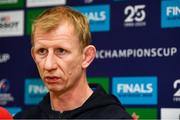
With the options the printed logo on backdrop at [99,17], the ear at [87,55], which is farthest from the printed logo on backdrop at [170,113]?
the ear at [87,55]

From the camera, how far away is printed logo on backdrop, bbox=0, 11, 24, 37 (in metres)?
2.23

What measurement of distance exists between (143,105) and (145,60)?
0.21m

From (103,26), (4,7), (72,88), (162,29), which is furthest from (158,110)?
(4,7)

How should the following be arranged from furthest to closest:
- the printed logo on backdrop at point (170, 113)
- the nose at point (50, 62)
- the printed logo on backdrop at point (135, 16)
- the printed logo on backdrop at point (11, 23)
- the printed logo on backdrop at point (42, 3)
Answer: the printed logo on backdrop at point (11, 23)
the printed logo on backdrop at point (42, 3)
the printed logo on backdrop at point (135, 16)
the printed logo on backdrop at point (170, 113)
the nose at point (50, 62)

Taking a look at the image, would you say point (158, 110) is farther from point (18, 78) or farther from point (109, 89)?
point (18, 78)

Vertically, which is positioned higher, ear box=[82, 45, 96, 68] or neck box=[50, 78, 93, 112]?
ear box=[82, 45, 96, 68]

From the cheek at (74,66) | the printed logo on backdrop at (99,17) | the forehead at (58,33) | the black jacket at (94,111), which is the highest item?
the printed logo on backdrop at (99,17)

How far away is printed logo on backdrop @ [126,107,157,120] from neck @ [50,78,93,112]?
69cm

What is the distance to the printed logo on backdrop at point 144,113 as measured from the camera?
1.86 m

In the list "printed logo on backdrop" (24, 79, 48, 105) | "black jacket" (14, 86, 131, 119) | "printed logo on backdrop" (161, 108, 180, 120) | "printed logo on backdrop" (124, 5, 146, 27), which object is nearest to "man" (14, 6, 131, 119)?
"black jacket" (14, 86, 131, 119)

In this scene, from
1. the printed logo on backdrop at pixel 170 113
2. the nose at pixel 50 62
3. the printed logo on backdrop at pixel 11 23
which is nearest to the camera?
the nose at pixel 50 62

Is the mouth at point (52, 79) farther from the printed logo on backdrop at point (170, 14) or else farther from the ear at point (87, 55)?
the printed logo on backdrop at point (170, 14)

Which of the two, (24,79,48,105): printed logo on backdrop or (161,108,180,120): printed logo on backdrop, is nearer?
(161,108,180,120): printed logo on backdrop

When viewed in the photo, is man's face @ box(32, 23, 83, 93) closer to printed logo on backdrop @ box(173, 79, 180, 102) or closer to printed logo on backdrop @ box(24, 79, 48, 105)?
printed logo on backdrop @ box(173, 79, 180, 102)
